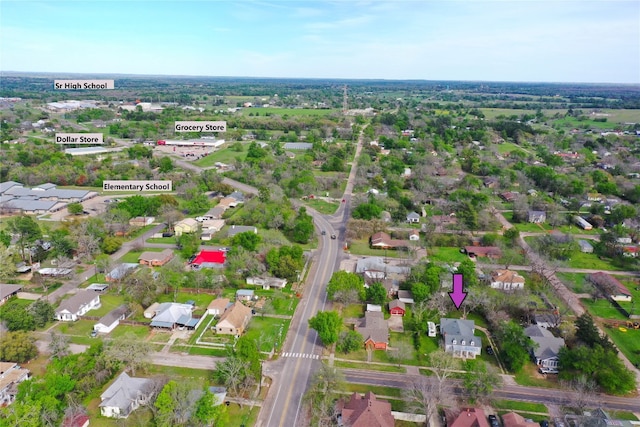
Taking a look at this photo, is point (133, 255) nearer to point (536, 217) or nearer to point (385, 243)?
point (385, 243)

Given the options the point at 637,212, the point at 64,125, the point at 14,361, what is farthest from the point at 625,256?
the point at 64,125

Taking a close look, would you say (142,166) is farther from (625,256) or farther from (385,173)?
(625,256)

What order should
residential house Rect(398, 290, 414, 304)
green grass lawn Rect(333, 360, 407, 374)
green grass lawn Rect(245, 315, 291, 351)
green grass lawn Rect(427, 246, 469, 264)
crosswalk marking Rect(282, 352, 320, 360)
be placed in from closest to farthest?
green grass lawn Rect(333, 360, 407, 374) < crosswalk marking Rect(282, 352, 320, 360) < green grass lawn Rect(245, 315, 291, 351) < residential house Rect(398, 290, 414, 304) < green grass lawn Rect(427, 246, 469, 264)

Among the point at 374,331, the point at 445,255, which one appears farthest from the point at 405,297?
the point at 445,255

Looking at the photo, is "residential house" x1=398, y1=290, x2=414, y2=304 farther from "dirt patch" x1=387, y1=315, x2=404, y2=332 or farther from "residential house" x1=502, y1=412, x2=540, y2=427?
"residential house" x1=502, y1=412, x2=540, y2=427

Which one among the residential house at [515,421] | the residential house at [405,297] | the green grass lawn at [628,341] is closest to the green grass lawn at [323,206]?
the residential house at [405,297]

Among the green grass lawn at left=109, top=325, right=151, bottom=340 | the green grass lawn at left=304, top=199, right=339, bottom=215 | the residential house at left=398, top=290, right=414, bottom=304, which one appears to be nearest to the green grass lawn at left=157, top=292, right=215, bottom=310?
the green grass lawn at left=109, top=325, right=151, bottom=340
